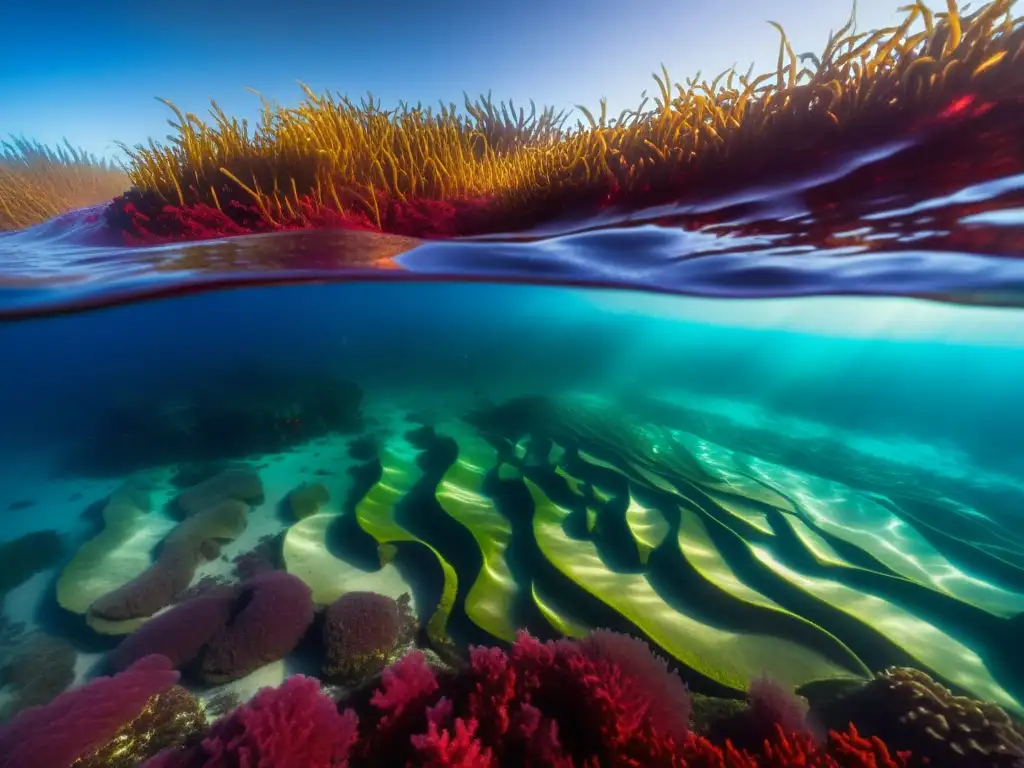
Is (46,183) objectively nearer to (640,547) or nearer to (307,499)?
(307,499)

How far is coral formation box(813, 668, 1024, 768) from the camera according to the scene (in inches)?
104

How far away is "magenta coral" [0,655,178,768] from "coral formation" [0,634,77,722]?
39.5 inches

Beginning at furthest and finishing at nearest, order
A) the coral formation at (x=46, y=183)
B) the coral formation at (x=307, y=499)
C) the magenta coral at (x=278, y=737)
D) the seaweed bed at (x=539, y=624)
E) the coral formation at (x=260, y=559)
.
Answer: the coral formation at (x=46, y=183), the coral formation at (x=307, y=499), the coral formation at (x=260, y=559), the seaweed bed at (x=539, y=624), the magenta coral at (x=278, y=737)

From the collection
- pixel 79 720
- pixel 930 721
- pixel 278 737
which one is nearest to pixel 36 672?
pixel 79 720

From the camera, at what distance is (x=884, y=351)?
23.4m

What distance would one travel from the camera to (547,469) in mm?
6852

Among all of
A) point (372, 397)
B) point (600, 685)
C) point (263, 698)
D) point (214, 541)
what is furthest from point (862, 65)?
point (372, 397)

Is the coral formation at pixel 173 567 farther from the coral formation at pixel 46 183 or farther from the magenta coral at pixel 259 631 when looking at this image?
the coral formation at pixel 46 183

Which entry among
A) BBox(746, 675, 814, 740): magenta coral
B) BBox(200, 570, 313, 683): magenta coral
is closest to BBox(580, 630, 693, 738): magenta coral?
BBox(746, 675, 814, 740): magenta coral

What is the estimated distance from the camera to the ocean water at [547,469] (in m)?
4.04

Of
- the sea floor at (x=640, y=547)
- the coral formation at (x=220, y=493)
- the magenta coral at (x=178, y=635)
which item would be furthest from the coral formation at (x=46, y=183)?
the magenta coral at (x=178, y=635)

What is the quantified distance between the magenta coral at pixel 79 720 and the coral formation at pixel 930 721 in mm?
5201

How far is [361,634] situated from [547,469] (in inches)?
150

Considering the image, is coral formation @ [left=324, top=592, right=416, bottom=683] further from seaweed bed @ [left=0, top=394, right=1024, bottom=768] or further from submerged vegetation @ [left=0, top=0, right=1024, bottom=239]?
submerged vegetation @ [left=0, top=0, right=1024, bottom=239]
